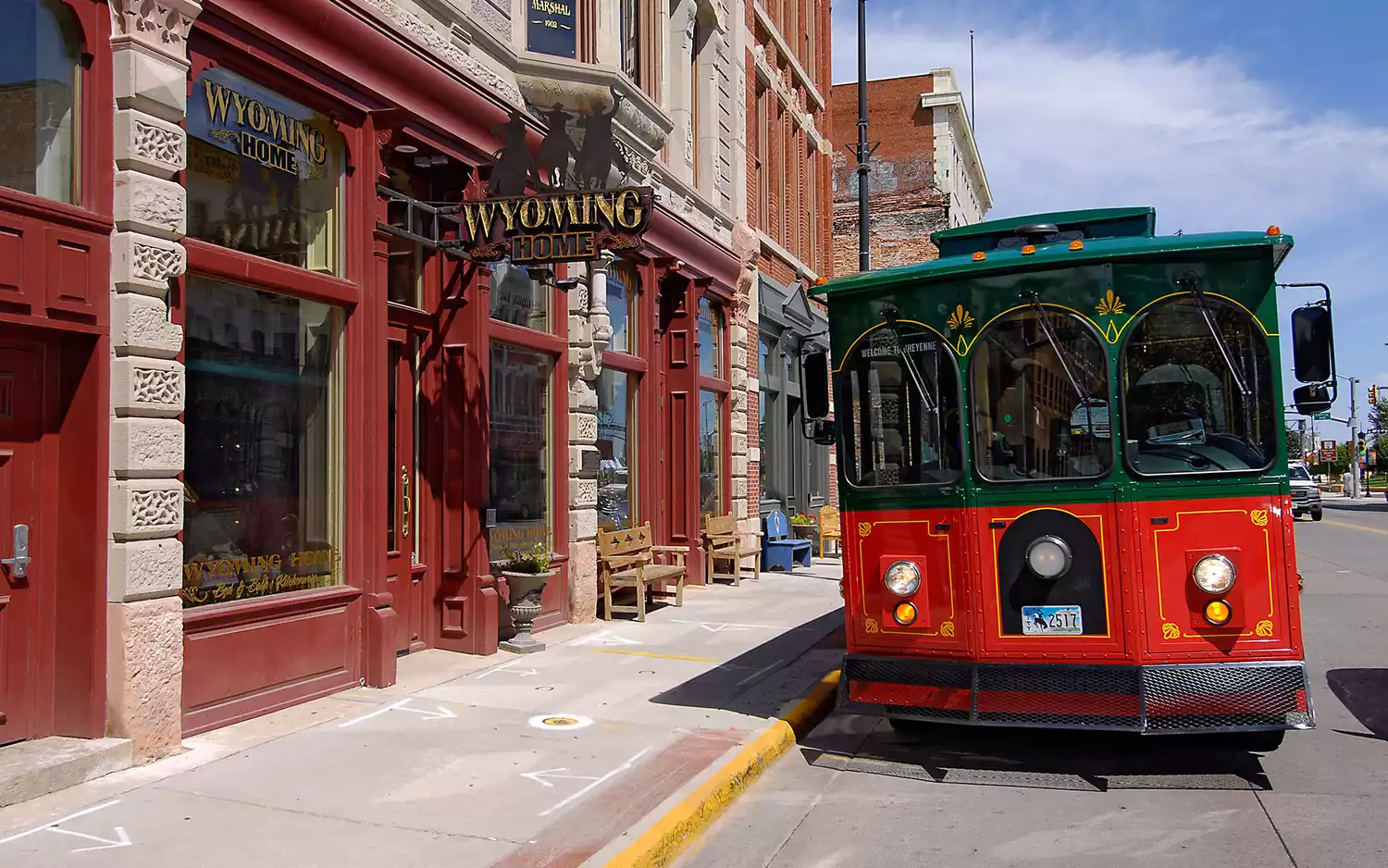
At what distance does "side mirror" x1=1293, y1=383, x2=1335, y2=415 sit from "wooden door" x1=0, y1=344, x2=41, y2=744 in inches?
282

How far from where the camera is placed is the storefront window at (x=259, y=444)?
7.13 meters

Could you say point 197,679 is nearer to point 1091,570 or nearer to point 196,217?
point 196,217

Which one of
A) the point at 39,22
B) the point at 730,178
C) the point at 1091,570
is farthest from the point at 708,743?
the point at 730,178

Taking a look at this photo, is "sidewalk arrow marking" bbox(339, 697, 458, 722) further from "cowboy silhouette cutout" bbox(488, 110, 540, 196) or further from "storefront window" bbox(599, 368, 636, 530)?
"storefront window" bbox(599, 368, 636, 530)

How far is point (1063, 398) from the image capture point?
6598mm

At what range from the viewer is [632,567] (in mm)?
13578

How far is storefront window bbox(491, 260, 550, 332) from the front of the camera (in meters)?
10.8

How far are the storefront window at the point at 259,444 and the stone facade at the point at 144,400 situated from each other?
472 mm

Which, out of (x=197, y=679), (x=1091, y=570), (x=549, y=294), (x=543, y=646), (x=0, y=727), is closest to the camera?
(x=0, y=727)

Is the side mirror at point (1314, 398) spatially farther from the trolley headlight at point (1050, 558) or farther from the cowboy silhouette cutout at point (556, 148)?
the cowboy silhouette cutout at point (556, 148)

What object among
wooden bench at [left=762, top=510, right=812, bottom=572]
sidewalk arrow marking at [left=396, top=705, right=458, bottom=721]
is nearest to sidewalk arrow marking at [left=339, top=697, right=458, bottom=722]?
sidewalk arrow marking at [left=396, top=705, right=458, bottom=721]

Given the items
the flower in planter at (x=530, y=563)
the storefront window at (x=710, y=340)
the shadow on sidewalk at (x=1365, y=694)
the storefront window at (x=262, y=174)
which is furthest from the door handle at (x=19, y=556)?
the storefront window at (x=710, y=340)

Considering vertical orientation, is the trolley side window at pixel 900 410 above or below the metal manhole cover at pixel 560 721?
above

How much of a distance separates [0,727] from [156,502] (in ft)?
4.61
